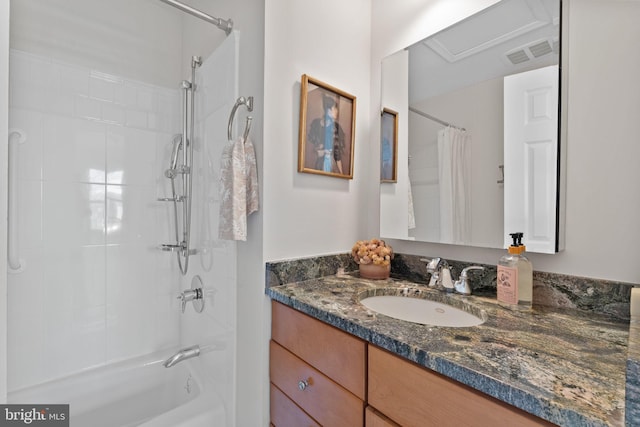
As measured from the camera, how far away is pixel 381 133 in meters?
1.52

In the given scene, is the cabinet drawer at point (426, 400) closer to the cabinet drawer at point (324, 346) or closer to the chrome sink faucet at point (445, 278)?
the cabinet drawer at point (324, 346)

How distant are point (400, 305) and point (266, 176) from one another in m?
0.74

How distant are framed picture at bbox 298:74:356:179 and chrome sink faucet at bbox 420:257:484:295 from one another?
577 millimetres

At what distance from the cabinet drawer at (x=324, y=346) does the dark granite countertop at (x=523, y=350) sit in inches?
1.5

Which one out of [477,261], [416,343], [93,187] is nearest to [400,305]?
[477,261]

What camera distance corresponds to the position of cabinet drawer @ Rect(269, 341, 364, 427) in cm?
86

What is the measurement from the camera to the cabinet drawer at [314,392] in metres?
0.86

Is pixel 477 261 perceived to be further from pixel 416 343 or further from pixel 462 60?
pixel 462 60

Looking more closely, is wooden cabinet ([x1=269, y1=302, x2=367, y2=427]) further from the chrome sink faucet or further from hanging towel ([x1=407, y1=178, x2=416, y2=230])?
hanging towel ([x1=407, y1=178, x2=416, y2=230])

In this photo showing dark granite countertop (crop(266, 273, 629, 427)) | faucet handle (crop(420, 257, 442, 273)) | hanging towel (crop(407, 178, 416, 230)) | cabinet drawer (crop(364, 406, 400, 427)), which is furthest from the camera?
hanging towel (crop(407, 178, 416, 230))

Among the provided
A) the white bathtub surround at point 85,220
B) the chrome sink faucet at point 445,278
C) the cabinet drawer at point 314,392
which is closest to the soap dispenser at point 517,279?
the chrome sink faucet at point 445,278

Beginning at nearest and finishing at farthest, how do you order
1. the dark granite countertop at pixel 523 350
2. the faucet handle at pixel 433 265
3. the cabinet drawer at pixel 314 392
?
the dark granite countertop at pixel 523 350
the cabinet drawer at pixel 314 392
the faucet handle at pixel 433 265

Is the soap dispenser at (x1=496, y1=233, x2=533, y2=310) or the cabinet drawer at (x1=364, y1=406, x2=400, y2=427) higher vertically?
the soap dispenser at (x1=496, y1=233, x2=533, y2=310)

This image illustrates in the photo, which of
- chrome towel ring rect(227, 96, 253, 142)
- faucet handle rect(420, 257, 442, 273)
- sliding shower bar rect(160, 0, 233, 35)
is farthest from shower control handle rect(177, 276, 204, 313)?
Answer: sliding shower bar rect(160, 0, 233, 35)
